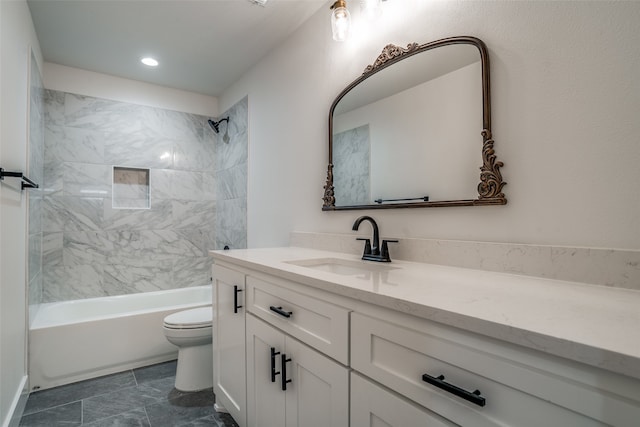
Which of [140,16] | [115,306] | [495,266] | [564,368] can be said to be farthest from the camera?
[115,306]

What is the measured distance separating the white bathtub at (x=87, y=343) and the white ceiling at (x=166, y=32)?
2.05 m

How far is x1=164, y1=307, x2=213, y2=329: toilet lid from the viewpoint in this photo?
2.09 metres

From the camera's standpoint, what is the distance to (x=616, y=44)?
90cm

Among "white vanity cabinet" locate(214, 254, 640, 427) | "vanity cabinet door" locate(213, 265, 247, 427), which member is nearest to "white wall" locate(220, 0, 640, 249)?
"white vanity cabinet" locate(214, 254, 640, 427)

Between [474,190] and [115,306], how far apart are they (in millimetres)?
3120

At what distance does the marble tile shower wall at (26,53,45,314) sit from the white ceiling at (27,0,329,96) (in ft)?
1.01

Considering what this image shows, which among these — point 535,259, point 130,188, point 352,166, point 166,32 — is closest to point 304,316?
point 535,259

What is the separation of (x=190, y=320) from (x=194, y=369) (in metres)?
0.32

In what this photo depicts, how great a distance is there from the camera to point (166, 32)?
228 centimetres

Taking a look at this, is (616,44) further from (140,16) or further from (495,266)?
(140,16)

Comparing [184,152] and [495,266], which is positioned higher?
[184,152]

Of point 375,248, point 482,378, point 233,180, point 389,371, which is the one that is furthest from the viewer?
point 233,180

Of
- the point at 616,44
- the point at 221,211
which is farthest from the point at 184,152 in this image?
the point at 616,44

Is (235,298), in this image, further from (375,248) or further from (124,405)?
(124,405)
